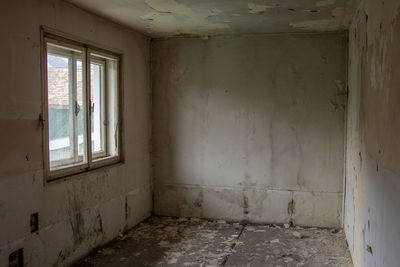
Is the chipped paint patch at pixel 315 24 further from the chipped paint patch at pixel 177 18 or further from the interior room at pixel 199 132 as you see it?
the chipped paint patch at pixel 177 18

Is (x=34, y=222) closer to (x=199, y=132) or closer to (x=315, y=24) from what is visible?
(x=199, y=132)

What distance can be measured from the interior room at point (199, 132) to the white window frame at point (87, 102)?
0.02 metres

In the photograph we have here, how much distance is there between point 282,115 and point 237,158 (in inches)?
30.4

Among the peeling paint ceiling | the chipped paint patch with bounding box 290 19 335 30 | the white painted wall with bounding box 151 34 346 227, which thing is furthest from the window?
the chipped paint patch with bounding box 290 19 335 30

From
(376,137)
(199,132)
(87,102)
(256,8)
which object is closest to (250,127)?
(199,132)

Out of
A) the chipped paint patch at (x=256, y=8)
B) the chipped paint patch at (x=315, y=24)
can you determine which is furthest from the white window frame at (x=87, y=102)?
the chipped paint patch at (x=315, y=24)

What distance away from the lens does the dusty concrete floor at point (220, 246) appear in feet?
11.3

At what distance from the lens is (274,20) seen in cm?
382

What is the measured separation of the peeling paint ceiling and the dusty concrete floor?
2324 millimetres

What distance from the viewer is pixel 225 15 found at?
365cm

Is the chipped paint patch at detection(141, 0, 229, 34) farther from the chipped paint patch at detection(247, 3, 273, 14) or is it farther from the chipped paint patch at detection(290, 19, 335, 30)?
the chipped paint patch at detection(290, 19, 335, 30)

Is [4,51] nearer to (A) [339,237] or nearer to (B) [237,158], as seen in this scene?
(B) [237,158]

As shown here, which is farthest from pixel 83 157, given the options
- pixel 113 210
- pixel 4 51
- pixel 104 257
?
pixel 4 51

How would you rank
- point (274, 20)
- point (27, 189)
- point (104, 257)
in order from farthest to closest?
point (274, 20) → point (104, 257) → point (27, 189)
